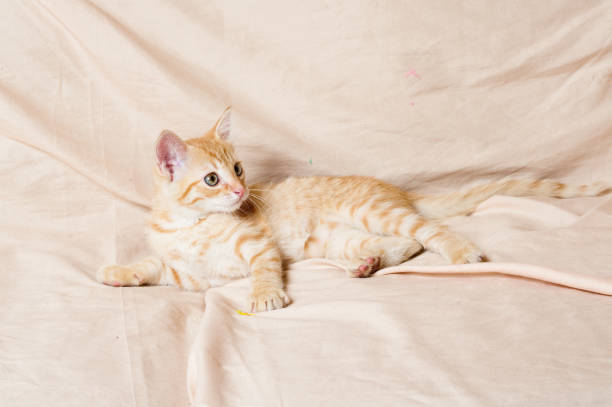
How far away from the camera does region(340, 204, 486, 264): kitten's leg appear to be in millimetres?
1528

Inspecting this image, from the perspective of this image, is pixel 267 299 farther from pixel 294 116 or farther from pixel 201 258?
pixel 294 116

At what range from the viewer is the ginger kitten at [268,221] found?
5.29 feet

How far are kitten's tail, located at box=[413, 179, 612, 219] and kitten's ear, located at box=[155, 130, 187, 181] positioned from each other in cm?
85

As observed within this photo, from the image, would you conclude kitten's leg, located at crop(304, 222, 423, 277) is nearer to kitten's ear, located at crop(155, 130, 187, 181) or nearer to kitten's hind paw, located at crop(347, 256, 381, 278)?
kitten's hind paw, located at crop(347, 256, 381, 278)

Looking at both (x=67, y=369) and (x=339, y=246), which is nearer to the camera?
(x=67, y=369)

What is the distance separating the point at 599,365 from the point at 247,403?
673mm

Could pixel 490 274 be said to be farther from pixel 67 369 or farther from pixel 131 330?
pixel 67 369

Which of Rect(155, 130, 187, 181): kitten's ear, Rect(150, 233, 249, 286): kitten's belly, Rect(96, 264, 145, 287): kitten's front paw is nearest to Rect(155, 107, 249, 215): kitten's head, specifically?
Rect(155, 130, 187, 181): kitten's ear

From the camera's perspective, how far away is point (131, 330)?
4.28 feet

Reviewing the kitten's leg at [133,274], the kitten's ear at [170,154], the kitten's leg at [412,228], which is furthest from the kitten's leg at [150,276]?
the kitten's leg at [412,228]

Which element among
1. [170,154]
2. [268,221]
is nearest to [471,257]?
[268,221]

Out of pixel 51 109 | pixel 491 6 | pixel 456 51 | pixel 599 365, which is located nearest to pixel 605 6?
pixel 491 6

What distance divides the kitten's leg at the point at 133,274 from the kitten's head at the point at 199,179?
0.67 feet

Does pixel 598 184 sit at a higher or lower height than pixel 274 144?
lower
